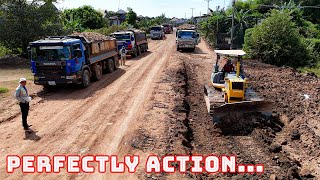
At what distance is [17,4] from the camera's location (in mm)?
27141

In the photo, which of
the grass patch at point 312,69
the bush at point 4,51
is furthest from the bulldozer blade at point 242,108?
the bush at point 4,51

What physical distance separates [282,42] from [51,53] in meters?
19.1

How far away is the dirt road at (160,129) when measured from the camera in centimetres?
900

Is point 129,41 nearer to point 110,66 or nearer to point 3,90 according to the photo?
point 110,66

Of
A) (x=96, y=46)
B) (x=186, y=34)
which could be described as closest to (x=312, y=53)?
(x=186, y=34)

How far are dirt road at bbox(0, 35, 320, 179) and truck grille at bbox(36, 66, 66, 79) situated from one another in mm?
962

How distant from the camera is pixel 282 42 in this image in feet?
84.3

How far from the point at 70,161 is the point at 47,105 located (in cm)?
627

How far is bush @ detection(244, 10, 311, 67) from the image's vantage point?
84.5 ft

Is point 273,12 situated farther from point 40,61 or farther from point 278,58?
point 40,61

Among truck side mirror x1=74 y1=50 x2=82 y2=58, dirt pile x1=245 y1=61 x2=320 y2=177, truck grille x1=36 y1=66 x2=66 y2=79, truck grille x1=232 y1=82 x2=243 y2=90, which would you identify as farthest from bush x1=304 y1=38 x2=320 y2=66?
truck grille x1=36 y1=66 x2=66 y2=79

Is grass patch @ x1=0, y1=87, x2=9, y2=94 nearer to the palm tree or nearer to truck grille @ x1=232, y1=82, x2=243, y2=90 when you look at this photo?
truck grille @ x1=232, y1=82, x2=243, y2=90

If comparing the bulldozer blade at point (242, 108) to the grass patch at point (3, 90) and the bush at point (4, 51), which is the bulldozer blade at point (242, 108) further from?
the bush at point (4, 51)

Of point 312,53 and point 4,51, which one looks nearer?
point 312,53
